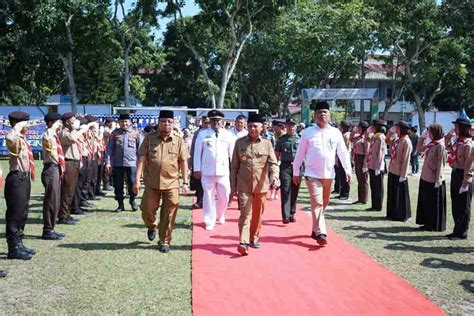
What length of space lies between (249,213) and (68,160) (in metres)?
3.66

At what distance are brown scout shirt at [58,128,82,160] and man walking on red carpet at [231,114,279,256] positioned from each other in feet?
10.6

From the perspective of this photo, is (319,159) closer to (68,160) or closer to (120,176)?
(68,160)

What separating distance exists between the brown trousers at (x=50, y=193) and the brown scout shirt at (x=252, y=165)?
270cm

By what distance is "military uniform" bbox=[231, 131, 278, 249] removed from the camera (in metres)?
6.79

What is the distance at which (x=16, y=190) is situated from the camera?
253 inches

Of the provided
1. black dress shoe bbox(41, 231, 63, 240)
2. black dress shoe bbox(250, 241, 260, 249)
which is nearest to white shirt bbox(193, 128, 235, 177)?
black dress shoe bbox(250, 241, 260, 249)

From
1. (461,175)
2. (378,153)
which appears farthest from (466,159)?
(378,153)

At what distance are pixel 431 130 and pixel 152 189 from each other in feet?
15.6

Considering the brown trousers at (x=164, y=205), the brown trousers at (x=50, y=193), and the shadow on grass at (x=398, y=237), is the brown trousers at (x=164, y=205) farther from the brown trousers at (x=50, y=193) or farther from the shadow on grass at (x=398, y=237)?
the shadow on grass at (x=398, y=237)

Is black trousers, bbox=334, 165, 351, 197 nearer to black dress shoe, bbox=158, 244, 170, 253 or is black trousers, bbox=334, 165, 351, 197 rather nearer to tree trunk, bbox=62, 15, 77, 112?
black dress shoe, bbox=158, 244, 170, 253

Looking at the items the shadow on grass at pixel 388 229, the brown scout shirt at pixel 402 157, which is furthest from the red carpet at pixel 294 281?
the brown scout shirt at pixel 402 157

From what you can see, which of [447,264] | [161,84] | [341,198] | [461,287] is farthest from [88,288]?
[161,84]

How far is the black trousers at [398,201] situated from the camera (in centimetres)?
948

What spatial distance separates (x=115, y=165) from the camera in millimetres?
10008
